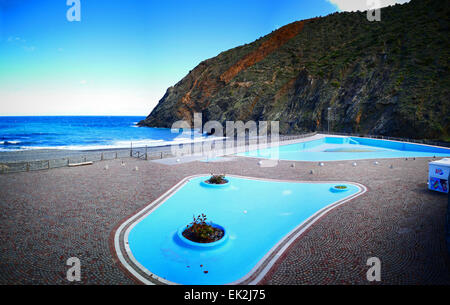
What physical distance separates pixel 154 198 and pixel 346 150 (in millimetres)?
26689

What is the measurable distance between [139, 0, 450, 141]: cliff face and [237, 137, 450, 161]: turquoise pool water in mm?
6978

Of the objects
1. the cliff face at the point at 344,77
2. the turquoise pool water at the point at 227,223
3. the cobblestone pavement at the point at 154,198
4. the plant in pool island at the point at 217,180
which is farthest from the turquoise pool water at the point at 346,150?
the turquoise pool water at the point at 227,223

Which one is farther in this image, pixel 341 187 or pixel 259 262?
pixel 341 187

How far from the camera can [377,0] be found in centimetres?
1812

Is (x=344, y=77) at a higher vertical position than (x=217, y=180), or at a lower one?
higher

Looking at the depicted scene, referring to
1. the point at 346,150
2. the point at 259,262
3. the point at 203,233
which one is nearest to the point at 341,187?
the point at 259,262

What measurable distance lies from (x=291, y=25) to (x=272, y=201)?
96998mm

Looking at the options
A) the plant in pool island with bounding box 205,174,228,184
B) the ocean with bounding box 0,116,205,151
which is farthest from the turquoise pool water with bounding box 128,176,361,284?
the ocean with bounding box 0,116,205,151

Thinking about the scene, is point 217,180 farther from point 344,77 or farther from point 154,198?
point 344,77

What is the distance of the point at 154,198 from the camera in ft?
41.3

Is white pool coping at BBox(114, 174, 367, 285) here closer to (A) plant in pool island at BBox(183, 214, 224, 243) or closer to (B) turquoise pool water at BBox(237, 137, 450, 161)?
(A) plant in pool island at BBox(183, 214, 224, 243)

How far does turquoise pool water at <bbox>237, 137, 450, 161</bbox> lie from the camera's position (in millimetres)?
25797

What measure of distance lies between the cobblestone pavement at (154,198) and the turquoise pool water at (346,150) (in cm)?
912
